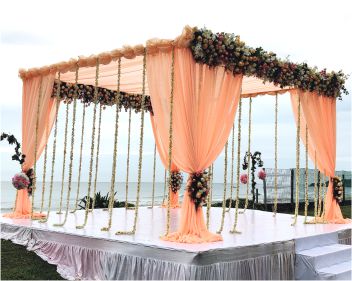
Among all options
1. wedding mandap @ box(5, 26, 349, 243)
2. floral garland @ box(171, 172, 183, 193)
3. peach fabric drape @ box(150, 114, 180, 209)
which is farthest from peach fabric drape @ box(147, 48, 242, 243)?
floral garland @ box(171, 172, 183, 193)

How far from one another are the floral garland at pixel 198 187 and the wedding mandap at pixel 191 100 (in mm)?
12

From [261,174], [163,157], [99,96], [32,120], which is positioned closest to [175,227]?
[32,120]

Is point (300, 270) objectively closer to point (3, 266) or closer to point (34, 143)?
point (3, 266)

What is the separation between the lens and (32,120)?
808 centimetres

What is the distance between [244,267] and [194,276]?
765 mm

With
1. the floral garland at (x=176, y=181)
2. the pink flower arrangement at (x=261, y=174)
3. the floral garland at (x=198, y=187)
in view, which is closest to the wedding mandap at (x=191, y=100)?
the floral garland at (x=198, y=187)

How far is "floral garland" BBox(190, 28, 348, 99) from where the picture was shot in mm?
5660

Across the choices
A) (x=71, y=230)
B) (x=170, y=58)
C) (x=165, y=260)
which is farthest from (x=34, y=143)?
(x=165, y=260)

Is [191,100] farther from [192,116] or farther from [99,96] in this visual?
[99,96]

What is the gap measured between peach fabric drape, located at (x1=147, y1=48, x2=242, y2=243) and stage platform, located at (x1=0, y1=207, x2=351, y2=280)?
0.40 m

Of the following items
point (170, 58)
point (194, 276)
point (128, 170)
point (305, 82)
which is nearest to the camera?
point (194, 276)

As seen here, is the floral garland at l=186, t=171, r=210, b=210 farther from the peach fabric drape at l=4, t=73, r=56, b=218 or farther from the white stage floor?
the peach fabric drape at l=4, t=73, r=56, b=218

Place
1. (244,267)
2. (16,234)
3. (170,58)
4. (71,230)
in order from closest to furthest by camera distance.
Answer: (244,267) → (170,58) → (71,230) → (16,234)

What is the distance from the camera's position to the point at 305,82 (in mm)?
7777
